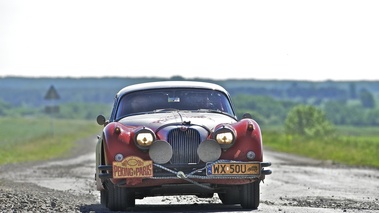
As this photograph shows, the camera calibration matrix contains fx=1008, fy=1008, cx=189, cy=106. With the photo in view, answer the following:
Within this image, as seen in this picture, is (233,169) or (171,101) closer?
(233,169)

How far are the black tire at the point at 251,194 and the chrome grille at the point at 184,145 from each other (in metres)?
0.82

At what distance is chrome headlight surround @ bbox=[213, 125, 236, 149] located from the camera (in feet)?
41.4

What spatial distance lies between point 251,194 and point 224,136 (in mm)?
878

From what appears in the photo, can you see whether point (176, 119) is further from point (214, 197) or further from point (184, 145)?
point (214, 197)

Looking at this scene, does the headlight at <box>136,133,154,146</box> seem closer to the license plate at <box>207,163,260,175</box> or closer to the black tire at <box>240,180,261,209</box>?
the license plate at <box>207,163,260,175</box>

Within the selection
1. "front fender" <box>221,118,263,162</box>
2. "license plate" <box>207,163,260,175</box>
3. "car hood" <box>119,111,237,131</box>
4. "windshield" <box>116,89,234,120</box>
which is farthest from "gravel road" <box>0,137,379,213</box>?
"windshield" <box>116,89,234,120</box>

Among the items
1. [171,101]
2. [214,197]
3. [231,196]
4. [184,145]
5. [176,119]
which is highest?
[171,101]

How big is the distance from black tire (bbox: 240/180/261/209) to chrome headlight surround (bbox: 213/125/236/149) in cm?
64

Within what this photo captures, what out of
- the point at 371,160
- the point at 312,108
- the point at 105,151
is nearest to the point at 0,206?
the point at 105,151

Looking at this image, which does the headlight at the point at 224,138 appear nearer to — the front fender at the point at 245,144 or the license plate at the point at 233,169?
the front fender at the point at 245,144

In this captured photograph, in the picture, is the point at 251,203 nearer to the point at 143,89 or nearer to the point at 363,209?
the point at 363,209

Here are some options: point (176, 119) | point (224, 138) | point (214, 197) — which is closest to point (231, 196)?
point (224, 138)

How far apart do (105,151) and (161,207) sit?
4.37 feet

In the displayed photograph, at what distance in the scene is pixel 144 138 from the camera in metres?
12.6
